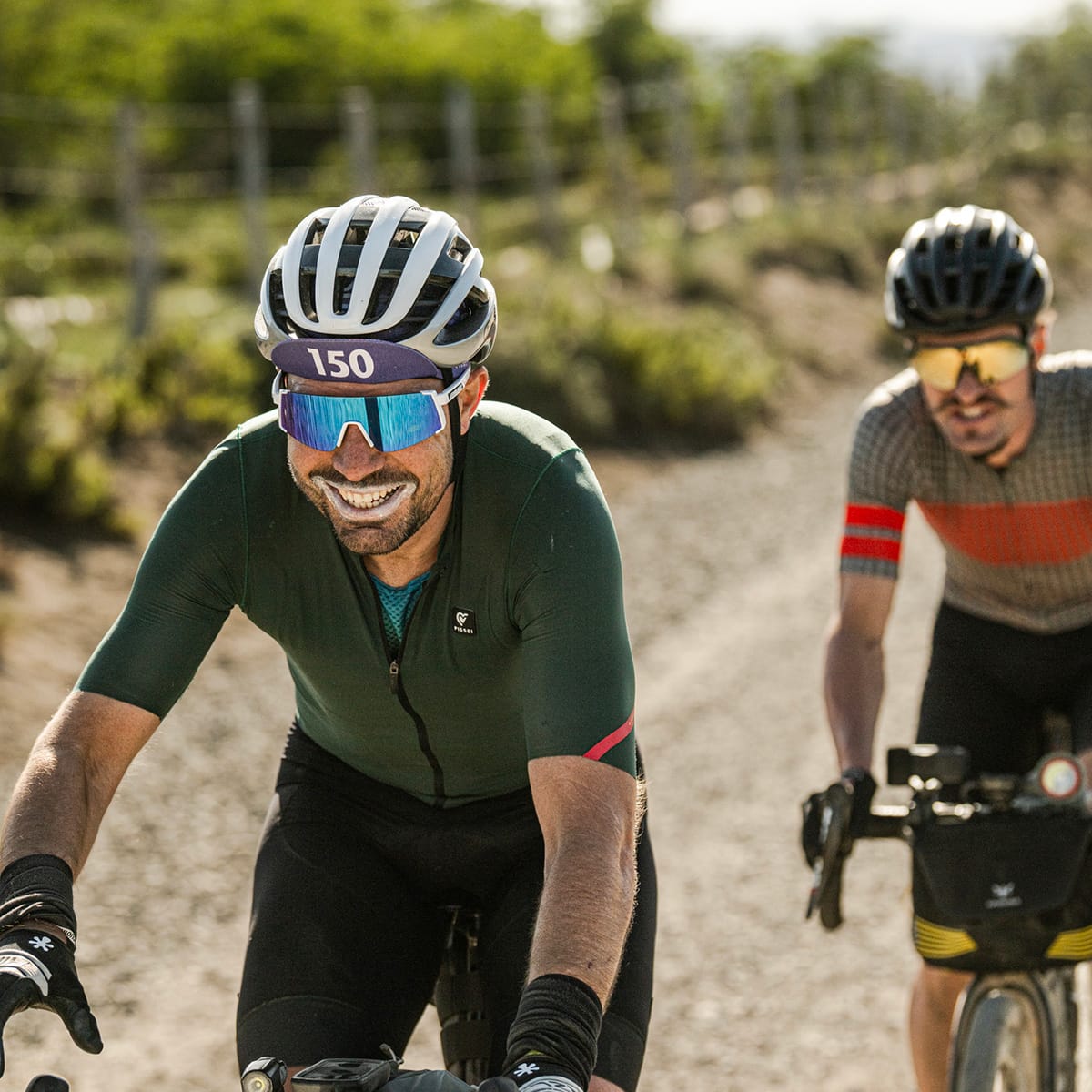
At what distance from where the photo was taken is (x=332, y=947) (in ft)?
9.73

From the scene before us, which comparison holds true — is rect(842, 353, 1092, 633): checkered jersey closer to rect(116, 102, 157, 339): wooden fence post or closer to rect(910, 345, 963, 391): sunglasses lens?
rect(910, 345, 963, 391): sunglasses lens

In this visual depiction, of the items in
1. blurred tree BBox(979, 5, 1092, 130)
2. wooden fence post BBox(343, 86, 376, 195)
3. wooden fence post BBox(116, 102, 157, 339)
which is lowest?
wooden fence post BBox(116, 102, 157, 339)

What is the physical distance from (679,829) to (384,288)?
173 inches

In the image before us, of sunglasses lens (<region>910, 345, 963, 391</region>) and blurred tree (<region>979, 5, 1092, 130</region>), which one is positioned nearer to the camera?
sunglasses lens (<region>910, 345, 963, 391</region>)

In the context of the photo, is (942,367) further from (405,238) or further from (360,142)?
(360,142)

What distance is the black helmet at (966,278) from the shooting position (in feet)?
13.5

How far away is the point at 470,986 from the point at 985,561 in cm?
201

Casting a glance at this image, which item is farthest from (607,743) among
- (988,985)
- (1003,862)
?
(988,985)

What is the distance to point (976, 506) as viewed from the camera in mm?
4266

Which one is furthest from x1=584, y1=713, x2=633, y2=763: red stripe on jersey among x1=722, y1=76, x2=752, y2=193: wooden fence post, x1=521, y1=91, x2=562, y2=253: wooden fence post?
x1=722, y1=76, x2=752, y2=193: wooden fence post

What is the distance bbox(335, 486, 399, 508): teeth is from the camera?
2.78m

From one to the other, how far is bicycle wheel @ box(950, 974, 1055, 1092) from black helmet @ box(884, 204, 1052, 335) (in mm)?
1648

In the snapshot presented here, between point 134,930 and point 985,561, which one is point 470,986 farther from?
point 134,930

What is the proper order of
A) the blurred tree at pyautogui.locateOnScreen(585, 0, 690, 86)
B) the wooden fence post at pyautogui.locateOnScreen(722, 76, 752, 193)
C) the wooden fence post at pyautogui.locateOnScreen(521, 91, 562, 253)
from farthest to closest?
the blurred tree at pyautogui.locateOnScreen(585, 0, 690, 86) < the wooden fence post at pyautogui.locateOnScreen(722, 76, 752, 193) < the wooden fence post at pyautogui.locateOnScreen(521, 91, 562, 253)
